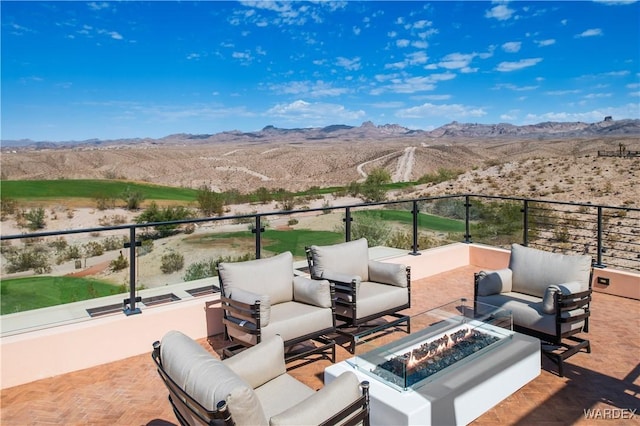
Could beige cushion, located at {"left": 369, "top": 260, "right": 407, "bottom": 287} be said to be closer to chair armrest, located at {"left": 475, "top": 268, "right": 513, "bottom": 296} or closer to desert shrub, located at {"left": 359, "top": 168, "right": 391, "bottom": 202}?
chair armrest, located at {"left": 475, "top": 268, "right": 513, "bottom": 296}

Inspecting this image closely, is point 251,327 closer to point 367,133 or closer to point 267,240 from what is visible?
point 267,240


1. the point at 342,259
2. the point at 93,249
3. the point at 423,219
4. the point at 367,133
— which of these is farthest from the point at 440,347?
the point at 367,133

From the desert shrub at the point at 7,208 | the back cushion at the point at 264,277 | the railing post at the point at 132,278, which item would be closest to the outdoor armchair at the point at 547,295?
the back cushion at the point at 264,277

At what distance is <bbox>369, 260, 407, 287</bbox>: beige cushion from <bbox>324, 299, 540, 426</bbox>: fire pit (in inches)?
34.6

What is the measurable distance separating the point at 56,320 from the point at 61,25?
58.5 meters

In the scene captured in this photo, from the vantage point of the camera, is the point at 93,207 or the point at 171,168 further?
the point at 171,168

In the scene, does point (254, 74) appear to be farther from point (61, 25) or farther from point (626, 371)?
point (626, 371)

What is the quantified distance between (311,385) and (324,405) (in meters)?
1.76

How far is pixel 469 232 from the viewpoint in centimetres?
805

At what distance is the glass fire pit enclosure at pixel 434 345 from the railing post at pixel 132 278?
2462 mm

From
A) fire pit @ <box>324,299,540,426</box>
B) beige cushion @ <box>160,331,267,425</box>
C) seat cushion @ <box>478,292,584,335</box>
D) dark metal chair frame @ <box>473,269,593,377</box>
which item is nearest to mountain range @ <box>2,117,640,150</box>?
seat cushion @ <box>478,292,584,335</box>

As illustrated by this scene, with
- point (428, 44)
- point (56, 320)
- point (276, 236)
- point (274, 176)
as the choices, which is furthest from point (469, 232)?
point (428, 44)

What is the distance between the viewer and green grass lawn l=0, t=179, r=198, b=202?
30391mm

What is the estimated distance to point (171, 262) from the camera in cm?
561
